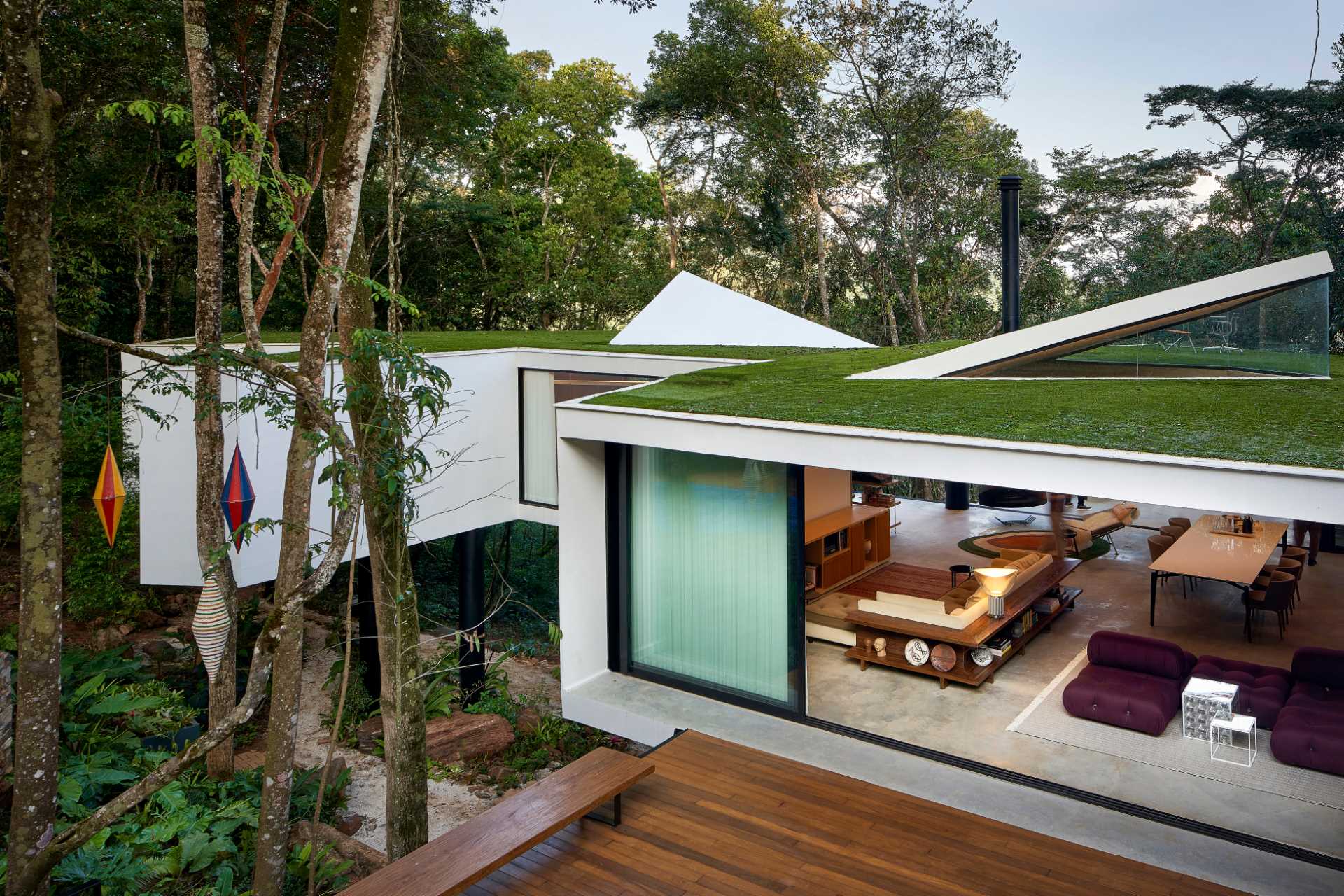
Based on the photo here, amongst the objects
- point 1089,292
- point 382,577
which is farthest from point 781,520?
point 1089,292

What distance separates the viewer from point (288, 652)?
18.4 feet

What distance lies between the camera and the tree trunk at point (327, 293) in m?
5.62

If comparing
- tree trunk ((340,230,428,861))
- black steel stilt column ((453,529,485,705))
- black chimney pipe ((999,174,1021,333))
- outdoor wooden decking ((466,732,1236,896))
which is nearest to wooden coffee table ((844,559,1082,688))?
outdoor wooden decking ((466,732,1236,896))

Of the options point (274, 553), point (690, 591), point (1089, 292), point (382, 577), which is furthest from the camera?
point (1089, 292)

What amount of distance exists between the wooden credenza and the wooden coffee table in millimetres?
1273

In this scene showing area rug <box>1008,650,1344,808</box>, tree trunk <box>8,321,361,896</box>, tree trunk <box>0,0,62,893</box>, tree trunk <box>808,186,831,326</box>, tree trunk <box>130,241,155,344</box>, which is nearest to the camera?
tree trunk <box>0,0,62,893</box>

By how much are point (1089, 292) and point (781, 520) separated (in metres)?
23.3

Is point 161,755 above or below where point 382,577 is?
below

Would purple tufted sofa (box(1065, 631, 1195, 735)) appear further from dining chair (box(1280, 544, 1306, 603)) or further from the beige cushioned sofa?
dining chair (box(1280, 544, 1306, 603))

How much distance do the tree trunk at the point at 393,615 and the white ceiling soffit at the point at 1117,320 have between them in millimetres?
4843

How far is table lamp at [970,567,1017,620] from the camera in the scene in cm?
838

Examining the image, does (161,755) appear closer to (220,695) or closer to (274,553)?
(220,695)

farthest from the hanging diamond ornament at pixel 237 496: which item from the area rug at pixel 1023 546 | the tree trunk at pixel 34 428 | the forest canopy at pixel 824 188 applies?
the forest canopy at pixel 824 188

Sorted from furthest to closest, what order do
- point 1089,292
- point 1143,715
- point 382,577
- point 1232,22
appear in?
point 1232,22, point 1089,292, point 1143,715, point 382,577
